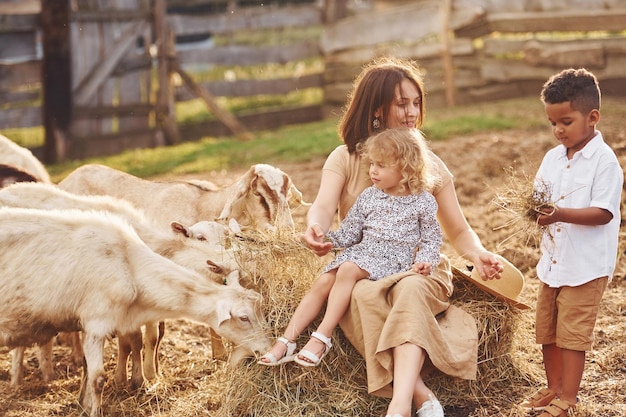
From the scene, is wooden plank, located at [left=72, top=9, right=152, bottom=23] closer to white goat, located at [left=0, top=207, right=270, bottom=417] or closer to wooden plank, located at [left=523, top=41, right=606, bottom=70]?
wooden plank, located at [left=523, top=41, right=606, bottom=70]

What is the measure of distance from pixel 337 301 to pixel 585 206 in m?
1.45

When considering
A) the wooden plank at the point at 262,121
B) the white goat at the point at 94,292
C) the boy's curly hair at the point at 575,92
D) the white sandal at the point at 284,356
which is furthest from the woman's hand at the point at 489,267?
the wooden plank at the point at 262,121

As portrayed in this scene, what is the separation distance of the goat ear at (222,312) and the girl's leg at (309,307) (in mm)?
375

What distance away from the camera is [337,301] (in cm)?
491

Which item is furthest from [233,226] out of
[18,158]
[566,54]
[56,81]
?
[566,54]

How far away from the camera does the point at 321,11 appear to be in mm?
16172

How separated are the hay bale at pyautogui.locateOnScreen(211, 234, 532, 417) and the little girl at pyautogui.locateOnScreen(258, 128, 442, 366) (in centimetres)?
19

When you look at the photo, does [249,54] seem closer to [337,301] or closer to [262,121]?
Answer: [262,121]

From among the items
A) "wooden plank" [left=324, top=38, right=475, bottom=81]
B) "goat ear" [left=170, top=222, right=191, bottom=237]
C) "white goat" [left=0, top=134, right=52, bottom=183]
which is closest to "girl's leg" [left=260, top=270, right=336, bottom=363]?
"goat ear" [left=170, top=222, right=191, bottom=237]

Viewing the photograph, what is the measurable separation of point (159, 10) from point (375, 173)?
1012cm

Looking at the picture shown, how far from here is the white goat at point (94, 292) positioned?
532 centimetres

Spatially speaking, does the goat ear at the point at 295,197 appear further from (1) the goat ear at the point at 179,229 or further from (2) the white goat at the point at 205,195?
(1) the goat ear at the point at 179,229

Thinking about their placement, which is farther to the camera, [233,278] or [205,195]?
[205,195]

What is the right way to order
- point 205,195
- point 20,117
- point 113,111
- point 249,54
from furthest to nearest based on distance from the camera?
point 249,54 < point 113,111 < point 20,117 < point 205,195
